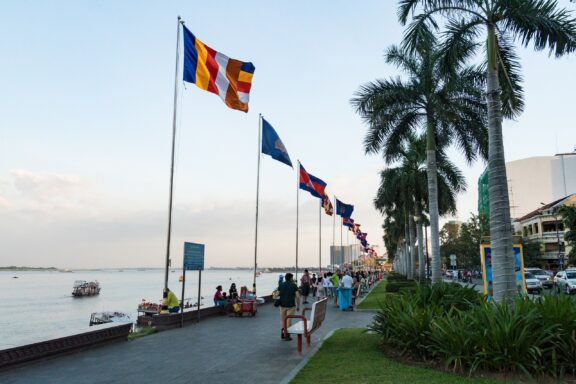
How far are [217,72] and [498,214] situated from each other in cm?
944

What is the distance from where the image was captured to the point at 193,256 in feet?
53.5

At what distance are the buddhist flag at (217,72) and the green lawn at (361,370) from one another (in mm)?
8616

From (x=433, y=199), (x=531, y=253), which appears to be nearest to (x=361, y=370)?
(x=433, y=199)

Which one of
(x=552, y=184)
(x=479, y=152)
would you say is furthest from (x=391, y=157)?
(x=552, y=184)

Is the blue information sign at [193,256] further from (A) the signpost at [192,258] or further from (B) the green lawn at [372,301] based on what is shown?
(B) the green lawn at [372,301]

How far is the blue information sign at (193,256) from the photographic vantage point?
15722mm

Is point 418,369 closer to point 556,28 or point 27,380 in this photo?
point 27,380

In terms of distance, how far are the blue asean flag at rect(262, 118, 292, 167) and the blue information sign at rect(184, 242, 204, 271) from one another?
6494 mm

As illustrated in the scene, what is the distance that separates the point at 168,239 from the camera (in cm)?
1443

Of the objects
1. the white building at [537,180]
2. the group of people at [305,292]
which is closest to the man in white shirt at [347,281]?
the group of people at [305,292]

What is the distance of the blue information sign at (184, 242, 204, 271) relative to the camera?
1572 centimetres

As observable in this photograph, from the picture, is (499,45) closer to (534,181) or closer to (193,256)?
(193,256)

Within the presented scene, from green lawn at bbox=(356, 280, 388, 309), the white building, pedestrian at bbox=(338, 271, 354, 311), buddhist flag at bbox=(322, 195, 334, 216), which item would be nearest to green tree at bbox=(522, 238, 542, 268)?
buddhist flag at bbox=(322, 195, 334, 216)

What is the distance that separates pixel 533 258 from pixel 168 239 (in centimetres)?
6549
